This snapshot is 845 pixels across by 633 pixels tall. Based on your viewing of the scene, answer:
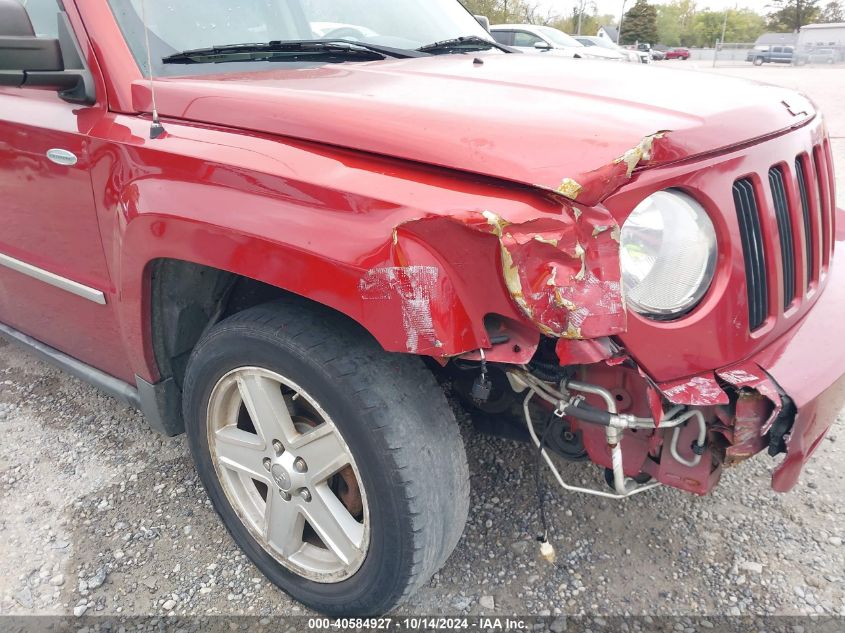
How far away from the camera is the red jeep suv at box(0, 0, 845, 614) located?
1329 mm

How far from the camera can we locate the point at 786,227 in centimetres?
167

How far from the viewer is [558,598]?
2.02 m

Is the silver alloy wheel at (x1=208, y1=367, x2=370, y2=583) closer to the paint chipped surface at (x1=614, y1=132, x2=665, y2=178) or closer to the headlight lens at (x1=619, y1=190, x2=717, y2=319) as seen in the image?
the headlight lens at (x1=619, y1=190, x2=717, y2=319)

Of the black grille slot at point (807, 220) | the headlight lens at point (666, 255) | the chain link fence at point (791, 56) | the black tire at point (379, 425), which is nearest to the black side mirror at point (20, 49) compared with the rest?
the black tire at point (379, 425)

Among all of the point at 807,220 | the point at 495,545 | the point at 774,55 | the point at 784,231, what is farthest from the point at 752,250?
the point at 774,55

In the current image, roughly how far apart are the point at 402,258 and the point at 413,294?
8 centimetres

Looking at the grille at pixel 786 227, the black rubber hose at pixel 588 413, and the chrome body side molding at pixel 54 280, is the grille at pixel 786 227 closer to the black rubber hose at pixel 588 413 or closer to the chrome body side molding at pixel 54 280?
the black rubber hose at pixel 588 413

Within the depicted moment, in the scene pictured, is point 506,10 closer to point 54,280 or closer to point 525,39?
point 525,39

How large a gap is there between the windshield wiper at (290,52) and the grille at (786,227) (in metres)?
1.37

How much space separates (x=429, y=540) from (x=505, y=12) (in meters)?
34.3

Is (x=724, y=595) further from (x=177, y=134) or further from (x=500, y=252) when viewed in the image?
(x=177, y=134)

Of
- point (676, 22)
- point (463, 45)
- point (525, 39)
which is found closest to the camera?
point (463, 45)

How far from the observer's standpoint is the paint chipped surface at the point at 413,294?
4.30 ft

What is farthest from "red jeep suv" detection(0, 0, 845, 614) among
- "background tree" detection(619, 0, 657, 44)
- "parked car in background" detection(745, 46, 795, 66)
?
"background tree" detection(619, 0, 657, 44)
